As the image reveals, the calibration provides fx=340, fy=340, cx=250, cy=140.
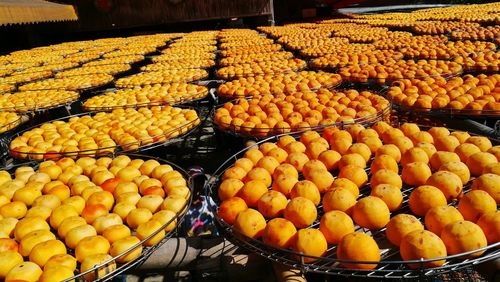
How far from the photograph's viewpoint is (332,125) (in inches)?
170

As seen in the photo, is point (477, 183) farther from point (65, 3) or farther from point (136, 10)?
point (65, 3)

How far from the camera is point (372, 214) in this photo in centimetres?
243

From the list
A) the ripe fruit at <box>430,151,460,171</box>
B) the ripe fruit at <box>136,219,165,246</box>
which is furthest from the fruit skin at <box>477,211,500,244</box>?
the ripe fruit at <box>136,219,165,246</box>

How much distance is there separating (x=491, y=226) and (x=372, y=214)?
2.32ft

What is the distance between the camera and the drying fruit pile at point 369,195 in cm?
213

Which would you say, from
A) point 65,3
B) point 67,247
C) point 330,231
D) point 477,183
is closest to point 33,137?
point 67,247

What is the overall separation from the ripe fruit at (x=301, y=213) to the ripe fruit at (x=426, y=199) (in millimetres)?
754

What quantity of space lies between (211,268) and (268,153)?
1368 millimetres

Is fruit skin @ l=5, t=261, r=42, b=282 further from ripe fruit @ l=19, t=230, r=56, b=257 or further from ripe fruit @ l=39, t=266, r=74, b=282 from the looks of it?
ripe fruit @ l=19, t=230, r=56, b=257

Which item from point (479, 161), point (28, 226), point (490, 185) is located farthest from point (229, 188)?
Result: point (479, 161)

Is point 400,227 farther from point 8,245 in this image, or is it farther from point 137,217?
point 8,245

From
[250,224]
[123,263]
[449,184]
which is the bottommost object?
[123,263]

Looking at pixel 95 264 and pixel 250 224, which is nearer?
pixel 95 264

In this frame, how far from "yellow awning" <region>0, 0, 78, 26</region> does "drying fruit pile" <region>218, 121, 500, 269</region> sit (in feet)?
53.8
